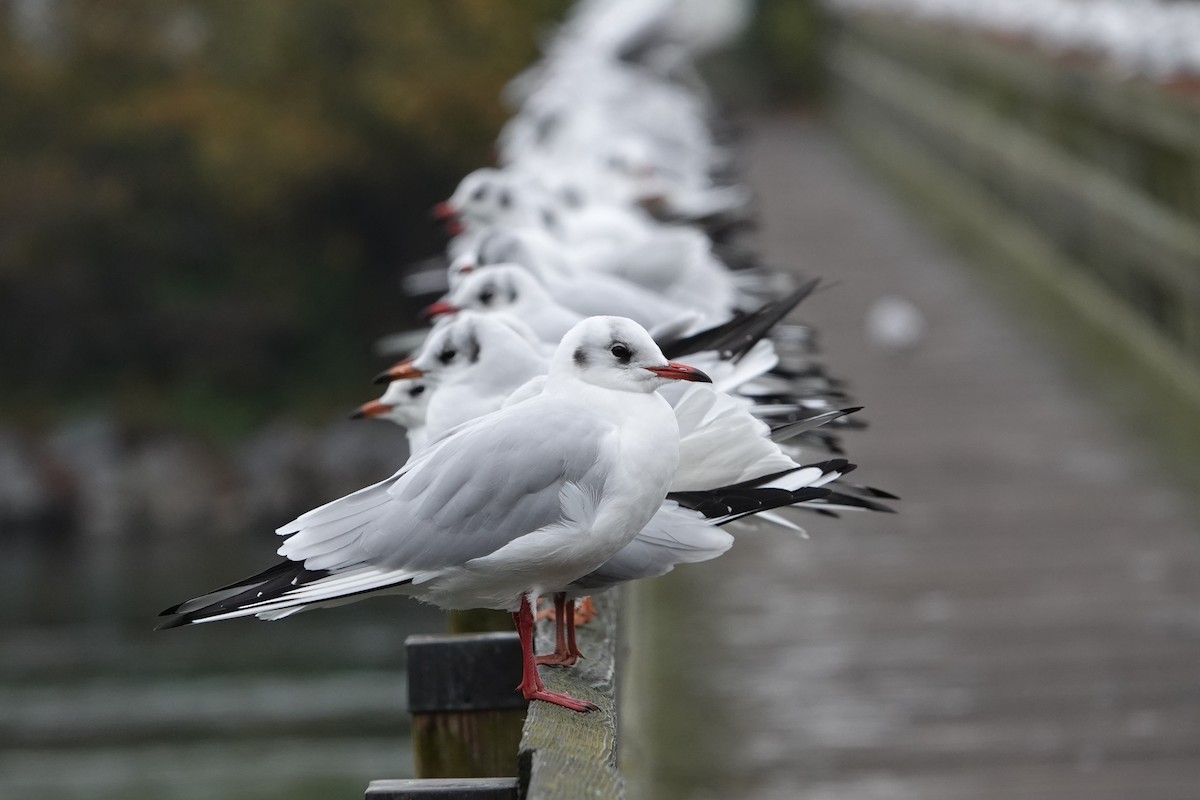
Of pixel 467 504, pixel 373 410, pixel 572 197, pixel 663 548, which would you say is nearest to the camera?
pixel 467 504

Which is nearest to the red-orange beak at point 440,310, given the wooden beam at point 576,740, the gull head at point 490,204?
the wooden beam at point 576,740

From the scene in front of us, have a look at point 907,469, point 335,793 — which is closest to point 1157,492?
point 907,469

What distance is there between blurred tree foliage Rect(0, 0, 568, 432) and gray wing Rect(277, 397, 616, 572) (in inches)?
1031

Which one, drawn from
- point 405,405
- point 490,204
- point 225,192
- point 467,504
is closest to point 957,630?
point 405,405

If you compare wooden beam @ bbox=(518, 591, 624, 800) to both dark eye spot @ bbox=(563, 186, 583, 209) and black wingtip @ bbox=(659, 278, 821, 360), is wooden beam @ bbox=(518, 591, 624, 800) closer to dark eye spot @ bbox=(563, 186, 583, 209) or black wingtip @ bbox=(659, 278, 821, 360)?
black wingtip @ bbox=(659, 278, 821, 360)

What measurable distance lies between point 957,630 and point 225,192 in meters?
27.4

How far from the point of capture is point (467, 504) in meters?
2.52

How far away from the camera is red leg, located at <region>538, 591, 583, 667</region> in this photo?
2.74 metres

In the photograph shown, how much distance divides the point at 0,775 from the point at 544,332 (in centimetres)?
1126

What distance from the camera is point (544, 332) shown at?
3764 millimetres

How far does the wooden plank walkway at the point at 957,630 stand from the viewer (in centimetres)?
365

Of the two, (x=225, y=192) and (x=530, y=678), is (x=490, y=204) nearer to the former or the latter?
(x=530, y=678)

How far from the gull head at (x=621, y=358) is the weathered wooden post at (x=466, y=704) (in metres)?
0.39

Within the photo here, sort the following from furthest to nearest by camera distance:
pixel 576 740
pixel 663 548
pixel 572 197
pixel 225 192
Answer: pixel 225 192 → pixel 572 197 → pixel 663 548 → pixel 576 740
